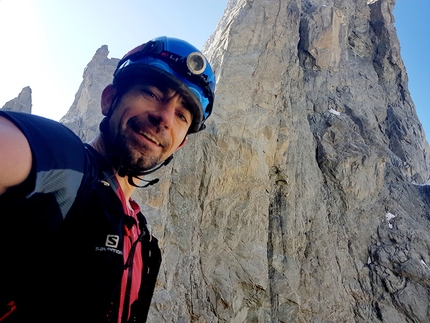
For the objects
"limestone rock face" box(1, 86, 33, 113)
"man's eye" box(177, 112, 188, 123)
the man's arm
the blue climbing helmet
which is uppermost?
the blue climbing helmet

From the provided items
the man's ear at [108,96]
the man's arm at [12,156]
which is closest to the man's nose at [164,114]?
the man's ear at [108,96]

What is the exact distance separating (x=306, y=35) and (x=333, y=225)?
46.8 feet

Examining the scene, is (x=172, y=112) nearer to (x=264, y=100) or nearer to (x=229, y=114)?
(x=229, y=114)

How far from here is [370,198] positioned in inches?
672

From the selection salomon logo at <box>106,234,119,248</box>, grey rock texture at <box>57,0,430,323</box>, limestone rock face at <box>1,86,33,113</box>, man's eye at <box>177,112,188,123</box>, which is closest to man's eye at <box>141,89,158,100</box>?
man's eye at <box>177,112,188,123</box>

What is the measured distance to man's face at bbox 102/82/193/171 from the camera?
1833 mm

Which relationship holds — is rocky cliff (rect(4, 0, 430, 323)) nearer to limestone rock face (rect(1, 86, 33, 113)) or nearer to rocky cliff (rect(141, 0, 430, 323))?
rocky cliff (rect(141, 0, 430, 323))

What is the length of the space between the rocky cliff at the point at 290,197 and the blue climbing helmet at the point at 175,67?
7616 millimetres

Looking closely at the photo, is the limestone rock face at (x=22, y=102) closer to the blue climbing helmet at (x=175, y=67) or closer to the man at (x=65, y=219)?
the blue climbing helmet at (x=175, y=67)

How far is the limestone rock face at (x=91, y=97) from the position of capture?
24.9 m

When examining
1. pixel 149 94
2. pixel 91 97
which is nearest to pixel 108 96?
pixel 149 94

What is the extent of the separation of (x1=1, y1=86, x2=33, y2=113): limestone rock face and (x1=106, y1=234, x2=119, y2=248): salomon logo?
114 ft

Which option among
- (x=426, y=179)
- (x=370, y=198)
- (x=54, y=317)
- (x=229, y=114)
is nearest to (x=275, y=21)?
(x=229, y=114)

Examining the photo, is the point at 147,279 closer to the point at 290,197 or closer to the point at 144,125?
the point at 144,125
